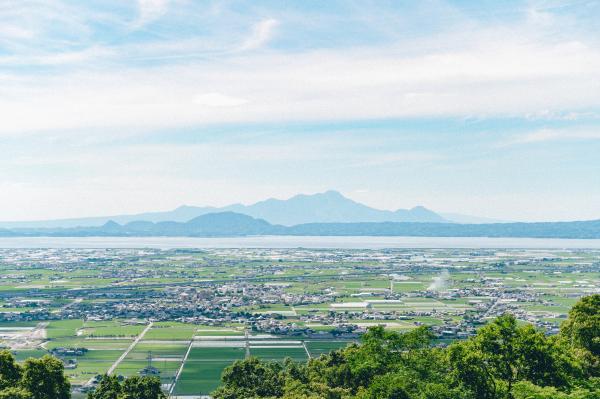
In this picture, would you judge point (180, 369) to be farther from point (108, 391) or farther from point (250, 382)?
point (108, 391)

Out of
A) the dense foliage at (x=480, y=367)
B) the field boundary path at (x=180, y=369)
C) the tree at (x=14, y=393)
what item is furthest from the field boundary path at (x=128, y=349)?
the tree at (x=14, y=393)

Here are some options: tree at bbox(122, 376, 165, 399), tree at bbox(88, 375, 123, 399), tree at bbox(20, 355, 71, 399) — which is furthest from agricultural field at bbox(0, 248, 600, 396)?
tree at bbox(20, 355, 71, 399)

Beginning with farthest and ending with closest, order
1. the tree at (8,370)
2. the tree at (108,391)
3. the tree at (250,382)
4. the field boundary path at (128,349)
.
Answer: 1. the field boundary path at (128,349)
2. the tree at (250,382)
3. the tree at (108,391)
4. the tree at (8,370)

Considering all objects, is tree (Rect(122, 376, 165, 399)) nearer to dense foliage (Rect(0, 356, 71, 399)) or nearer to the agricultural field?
dense foliage (Rect(0, 356, 71, 399))

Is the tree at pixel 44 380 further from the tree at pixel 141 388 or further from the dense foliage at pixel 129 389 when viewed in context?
the tree at pixel 141 388

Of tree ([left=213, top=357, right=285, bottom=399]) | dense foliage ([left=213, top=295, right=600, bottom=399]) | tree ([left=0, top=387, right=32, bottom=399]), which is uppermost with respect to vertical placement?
dense foliage ([left=213, top=295, right=600, bottom=399])

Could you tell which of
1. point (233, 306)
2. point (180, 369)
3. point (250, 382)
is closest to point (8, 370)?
point (250, 382)
